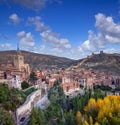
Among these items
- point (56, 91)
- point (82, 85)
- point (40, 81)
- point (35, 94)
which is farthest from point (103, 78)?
point (35, 94)

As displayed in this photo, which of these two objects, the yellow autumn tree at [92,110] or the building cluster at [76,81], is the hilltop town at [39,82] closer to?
the building cluster at [76,81]

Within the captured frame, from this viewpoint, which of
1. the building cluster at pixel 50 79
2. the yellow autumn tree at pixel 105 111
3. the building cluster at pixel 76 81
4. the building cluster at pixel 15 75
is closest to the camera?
the yellow autumn tree at pixel 105 111

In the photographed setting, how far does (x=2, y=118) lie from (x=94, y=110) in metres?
6.89

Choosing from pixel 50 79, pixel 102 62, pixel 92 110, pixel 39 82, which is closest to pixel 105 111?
pixel 92 110

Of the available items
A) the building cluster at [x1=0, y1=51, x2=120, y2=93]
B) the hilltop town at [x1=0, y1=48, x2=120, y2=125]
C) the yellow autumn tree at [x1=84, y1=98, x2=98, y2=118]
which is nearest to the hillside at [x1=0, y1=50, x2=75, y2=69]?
the building cluster at [x1=0, y1=51, x2=120, y2=93]

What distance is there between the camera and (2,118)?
59.2ft

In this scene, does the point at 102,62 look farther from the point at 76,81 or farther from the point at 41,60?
the point at 76,81

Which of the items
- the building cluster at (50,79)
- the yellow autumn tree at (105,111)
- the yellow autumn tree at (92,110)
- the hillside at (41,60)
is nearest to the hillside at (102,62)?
the hillside at (41,60)

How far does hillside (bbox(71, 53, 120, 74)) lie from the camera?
64656mm

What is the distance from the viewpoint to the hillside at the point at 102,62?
64.7m

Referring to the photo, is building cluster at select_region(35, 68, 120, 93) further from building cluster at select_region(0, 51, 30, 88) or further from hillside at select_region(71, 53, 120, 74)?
hillside at select_region(71, 53, 120, 74)

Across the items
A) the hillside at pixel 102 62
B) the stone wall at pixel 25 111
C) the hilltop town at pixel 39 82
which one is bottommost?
the stone wall at pixel 25 111

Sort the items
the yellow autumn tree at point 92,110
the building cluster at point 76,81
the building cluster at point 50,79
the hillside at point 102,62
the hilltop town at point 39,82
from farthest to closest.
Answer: the hillside at point 102,62 → the building cluster at point 76,81 → the building cluster at point 50,79 → the hilltop town at point 39,82 → the yellow autumn tree at point 92,110

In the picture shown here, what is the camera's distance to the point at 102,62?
68938 mm
